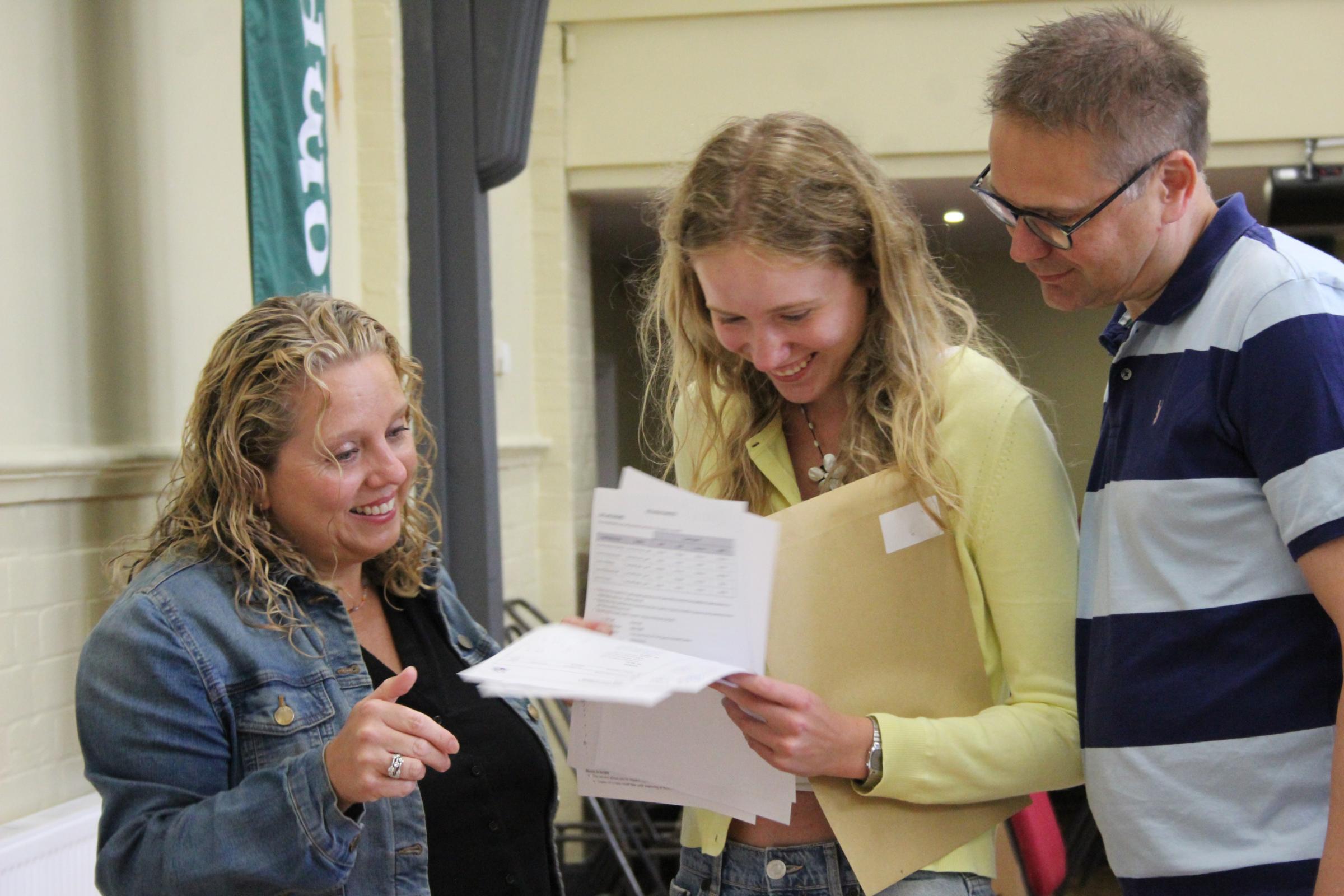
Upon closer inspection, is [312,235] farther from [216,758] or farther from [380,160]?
[216,758]

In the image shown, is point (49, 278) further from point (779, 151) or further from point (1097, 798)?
point (1097, 798)

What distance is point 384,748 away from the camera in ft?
4.46

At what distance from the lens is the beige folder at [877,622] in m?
1.42

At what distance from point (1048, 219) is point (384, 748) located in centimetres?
92

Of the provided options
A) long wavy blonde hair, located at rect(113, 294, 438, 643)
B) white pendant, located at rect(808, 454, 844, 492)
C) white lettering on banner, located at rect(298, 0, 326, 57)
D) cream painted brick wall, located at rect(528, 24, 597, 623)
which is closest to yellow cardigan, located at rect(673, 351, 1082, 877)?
white pendant, located at rect(808, 454, 844, 492)

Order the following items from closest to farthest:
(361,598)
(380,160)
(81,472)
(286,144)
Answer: (361,598) → (81,472) → (286,144) → (380,160)

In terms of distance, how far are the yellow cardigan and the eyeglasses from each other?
19 cm

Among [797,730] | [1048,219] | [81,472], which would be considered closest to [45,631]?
[81,472]

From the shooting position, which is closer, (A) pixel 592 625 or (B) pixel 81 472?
(A) pixel 592 625

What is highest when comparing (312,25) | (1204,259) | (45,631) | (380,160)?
(312,25)

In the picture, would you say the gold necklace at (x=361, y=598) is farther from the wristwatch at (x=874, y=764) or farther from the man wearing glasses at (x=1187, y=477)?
the man wearing glasses at (x=1187, y=477)

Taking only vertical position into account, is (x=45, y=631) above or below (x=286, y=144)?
below

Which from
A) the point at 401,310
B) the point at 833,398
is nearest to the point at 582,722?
the point at 833,398

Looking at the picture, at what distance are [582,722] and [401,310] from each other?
9.36 ft
